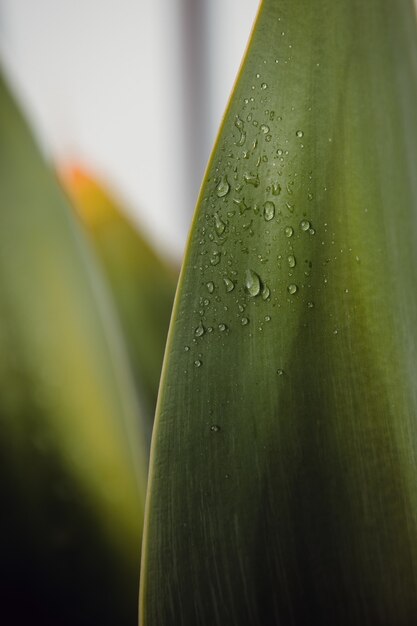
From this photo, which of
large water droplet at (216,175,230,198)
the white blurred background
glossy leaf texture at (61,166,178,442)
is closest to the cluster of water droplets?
large water droplet at (216,175,230,198)

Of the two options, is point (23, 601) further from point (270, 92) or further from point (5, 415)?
point (270, 92)

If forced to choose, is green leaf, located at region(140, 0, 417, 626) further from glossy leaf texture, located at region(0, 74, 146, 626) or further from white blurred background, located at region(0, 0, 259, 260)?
white blurred background, located at region(0, 0, 259, 260)

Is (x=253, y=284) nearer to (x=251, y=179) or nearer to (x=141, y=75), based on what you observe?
(x=251, y=179)

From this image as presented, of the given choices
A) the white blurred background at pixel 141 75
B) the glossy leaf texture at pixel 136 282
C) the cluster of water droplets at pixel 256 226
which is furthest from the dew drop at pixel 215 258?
the white blurred background at pixel 141 75

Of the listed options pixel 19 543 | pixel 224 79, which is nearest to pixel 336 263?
pixel 19 543

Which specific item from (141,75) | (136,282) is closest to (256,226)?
(136,282)
